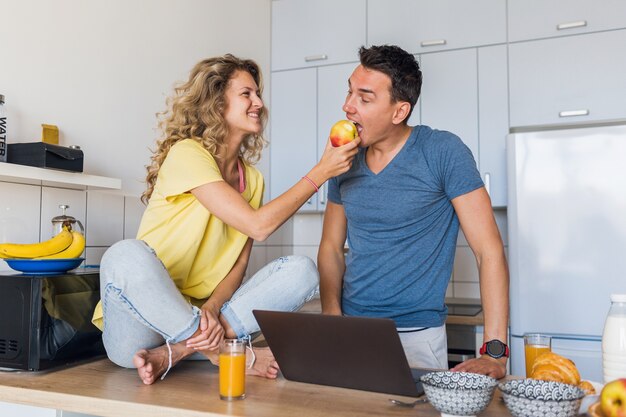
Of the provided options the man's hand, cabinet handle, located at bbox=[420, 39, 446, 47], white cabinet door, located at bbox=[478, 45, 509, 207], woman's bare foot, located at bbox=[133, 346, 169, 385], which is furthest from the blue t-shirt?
cabinet handle, located at bbox=[420, 39, 446, 47]

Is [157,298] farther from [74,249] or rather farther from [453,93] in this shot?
[453,93]

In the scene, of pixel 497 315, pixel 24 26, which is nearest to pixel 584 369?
pixel 497 315

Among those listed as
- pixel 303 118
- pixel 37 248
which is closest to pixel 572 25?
pixel 303 118

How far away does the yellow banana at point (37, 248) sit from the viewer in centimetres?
149

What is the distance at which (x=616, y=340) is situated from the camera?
1.07 meters

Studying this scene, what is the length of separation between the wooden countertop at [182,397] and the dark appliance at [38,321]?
Result: 4 centimetres

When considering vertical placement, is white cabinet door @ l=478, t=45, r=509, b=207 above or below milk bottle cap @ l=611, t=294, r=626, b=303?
above

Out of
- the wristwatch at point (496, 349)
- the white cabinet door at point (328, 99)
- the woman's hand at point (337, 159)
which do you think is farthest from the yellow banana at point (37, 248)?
the white cabinet door at point (328, 99)

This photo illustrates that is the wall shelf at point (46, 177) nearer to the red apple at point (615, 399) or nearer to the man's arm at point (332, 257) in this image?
the man's arm at point (332, 257)

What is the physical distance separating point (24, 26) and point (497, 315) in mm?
1452

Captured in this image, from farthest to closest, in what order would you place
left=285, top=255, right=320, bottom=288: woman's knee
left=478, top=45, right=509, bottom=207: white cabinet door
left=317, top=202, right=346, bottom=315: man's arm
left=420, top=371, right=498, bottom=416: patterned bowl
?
left=478, top=45, right=509, bottom=207: white cabinet door < left=317, top=202, right=346, bottom=315: man's arm < left=285, top=255, right=320, bottom=288: woman's knee < left=420, top=371, right=498, bottom=416: patterned bowl

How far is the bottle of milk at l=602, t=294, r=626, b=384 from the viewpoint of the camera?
1061mm

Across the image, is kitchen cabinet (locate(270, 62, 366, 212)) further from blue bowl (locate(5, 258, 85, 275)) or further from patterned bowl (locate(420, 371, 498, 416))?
patterned bowl (locate(420, 371, 498, 416))

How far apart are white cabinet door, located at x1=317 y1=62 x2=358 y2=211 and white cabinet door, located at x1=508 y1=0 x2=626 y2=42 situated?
29.6 inches
